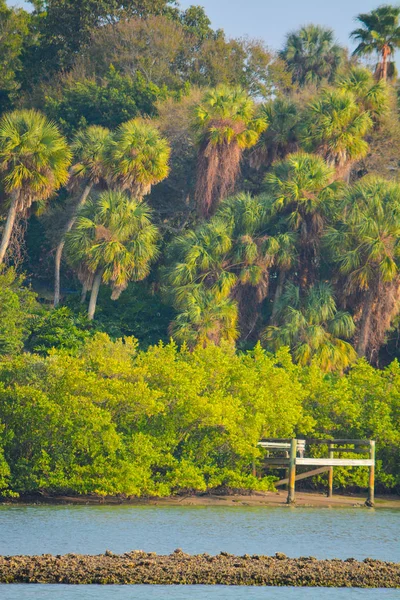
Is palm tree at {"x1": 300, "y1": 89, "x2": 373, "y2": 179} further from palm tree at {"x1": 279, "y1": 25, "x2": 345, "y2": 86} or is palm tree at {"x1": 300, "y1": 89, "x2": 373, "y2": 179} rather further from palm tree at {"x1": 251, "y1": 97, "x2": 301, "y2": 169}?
palm tree at {"x1": 279, "y1": 25, "x2": 345, "y2": 86}

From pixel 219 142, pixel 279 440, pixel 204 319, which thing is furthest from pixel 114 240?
pixel 279 440

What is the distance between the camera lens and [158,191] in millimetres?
52750

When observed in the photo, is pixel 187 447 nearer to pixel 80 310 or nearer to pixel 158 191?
pixel 80 310

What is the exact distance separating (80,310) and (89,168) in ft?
19.5

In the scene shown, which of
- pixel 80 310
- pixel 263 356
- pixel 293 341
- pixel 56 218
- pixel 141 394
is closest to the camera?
pixel 141 394

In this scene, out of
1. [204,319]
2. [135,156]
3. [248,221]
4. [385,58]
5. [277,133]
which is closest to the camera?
[204,319]

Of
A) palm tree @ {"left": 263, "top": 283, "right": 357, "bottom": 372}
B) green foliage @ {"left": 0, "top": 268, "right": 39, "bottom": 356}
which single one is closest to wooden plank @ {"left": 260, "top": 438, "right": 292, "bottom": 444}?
palm tree @ {"left": 263, "top": 283, "right": 357, "bottom": 372}

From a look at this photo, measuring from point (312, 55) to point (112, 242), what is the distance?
976 inches

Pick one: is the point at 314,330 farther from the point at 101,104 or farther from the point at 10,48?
the point at 10,48

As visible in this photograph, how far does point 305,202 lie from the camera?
1768 inches

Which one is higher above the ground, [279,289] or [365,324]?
[279,289]

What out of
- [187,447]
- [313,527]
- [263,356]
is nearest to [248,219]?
[263,356]

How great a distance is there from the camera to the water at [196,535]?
61.1 ft

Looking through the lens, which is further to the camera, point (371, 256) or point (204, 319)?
point (371, 256)
